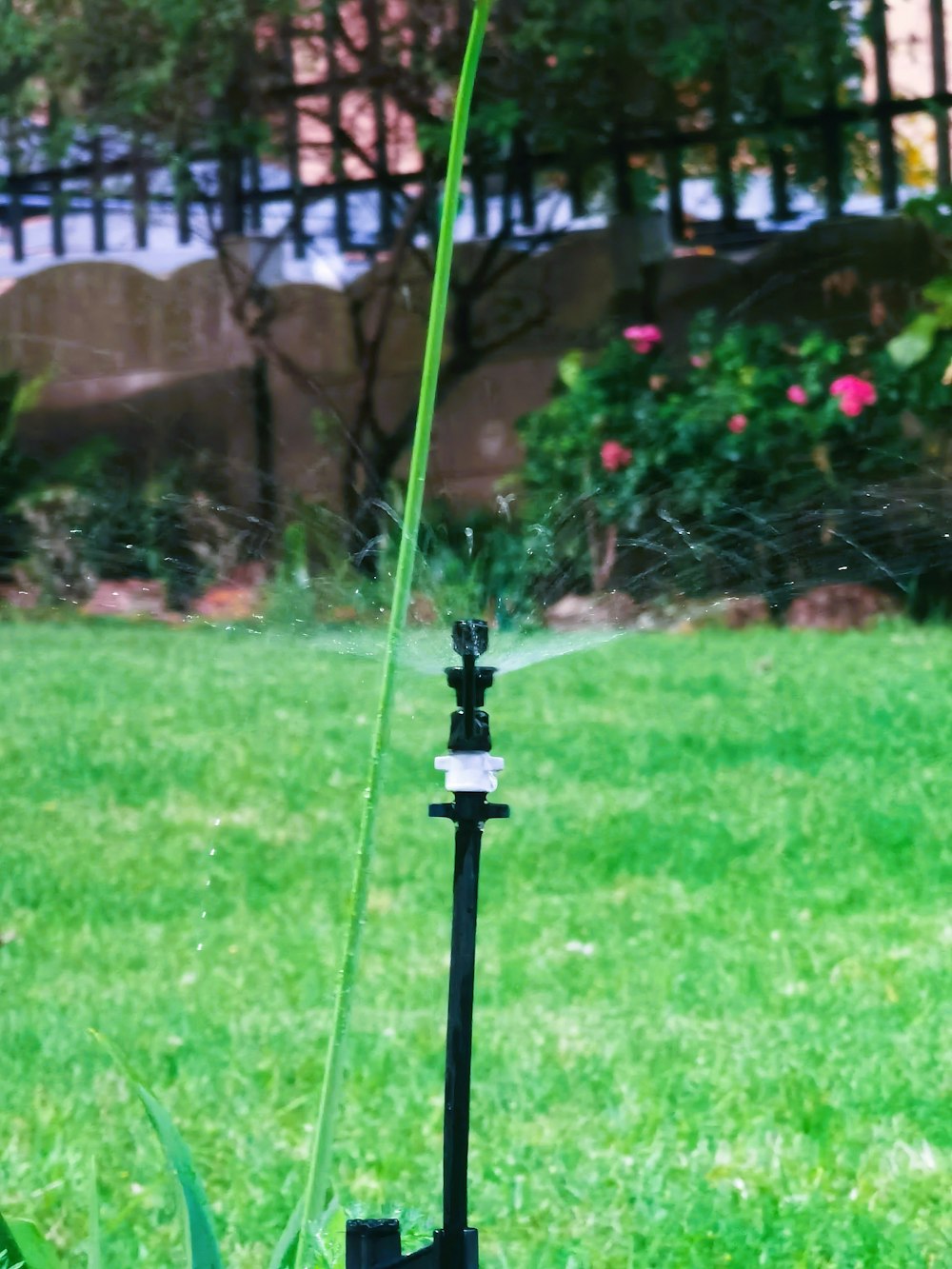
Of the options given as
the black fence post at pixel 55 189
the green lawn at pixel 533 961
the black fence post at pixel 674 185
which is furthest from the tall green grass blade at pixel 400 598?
the black fence post at pixel 55 189

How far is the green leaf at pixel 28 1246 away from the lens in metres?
1.44

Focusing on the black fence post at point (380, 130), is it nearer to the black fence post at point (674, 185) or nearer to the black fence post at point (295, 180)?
the black fence post at point (295, 180)

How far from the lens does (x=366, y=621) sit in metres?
1.51

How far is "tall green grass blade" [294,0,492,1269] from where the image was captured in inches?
44.4

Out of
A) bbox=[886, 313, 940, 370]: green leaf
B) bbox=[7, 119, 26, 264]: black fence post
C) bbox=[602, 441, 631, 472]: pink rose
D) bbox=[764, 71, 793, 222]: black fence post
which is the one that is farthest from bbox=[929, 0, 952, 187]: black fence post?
bbox=[7, 119, 26, 264]: black fence post

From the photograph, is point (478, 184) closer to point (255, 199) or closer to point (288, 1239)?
point (255, 199)

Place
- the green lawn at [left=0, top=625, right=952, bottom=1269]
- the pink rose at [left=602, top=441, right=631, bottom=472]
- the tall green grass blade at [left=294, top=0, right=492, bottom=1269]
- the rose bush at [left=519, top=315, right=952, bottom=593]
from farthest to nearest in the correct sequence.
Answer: the pink rose at [left=602, top=441, right=631, bottom=472] → the rose bush at [left=519, top=315, right=952, bottom=593] → the green lawn at [left=0, top=625, right=952, bottom=1269] → the tall green grass blade at [left=294, top=0, right=492, bottom=1269]

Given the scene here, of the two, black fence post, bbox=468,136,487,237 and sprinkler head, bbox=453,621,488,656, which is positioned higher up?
black fence post, bbox=468,136,487,237

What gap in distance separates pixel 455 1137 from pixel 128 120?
7703mm

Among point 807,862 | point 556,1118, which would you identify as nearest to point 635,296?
point 807,862

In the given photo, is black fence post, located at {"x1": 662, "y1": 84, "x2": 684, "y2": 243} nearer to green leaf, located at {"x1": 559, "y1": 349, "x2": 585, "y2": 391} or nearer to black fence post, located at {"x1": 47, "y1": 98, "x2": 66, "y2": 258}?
green leaf, located at {"x1": 559, "y1": 349, "x2": 585, "y2": 391}

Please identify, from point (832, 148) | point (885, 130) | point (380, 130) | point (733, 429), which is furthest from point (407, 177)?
point (733, 429)

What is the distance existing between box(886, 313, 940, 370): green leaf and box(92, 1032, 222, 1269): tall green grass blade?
6.05m

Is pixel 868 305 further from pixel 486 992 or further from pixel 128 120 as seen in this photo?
pixel 486 992
